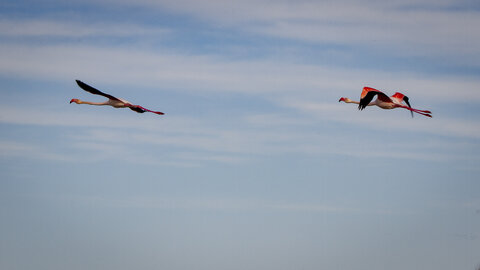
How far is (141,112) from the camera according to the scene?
297ft

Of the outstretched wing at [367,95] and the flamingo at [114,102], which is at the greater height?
the outstretched wing at [367,95]

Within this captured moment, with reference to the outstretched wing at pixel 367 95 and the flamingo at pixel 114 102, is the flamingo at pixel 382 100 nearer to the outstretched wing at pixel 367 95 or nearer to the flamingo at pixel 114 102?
the outstretched wing at pixel 367 95

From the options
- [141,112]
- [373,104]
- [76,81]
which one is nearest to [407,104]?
[373,104]

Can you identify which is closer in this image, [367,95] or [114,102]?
[367,95]

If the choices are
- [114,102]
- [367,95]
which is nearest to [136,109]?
[114,102]

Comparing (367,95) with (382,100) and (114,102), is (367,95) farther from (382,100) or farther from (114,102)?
(114,102)

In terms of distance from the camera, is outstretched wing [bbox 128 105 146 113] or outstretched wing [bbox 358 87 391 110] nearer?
outstretched wing [bbox 358 87 391 110]

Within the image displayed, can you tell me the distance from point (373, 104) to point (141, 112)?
24.5 metres

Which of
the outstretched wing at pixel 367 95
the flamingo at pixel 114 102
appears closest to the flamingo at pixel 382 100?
the outstretched wing at pixel 367 95

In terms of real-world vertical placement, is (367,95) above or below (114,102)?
above

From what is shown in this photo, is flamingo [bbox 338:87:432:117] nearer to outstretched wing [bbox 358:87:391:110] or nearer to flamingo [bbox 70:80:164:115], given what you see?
outstretched wing [bbox 358:87:391:110]

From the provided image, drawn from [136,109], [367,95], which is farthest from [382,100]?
[136,109]

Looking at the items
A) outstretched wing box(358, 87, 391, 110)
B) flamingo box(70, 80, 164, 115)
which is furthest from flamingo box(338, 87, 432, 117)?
flamingo box(70, 80, 164, 115)

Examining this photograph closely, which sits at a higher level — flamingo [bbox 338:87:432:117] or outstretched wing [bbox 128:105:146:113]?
flamingo [bbox 338:87:432:117]
